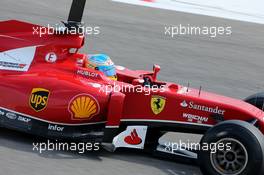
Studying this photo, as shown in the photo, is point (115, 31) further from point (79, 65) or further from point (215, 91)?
point (79, 65)

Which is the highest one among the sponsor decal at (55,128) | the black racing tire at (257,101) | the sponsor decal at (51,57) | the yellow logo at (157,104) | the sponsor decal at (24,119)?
the sponsor decal at (51,57)

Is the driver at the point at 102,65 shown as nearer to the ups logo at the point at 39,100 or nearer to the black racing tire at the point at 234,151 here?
the ups logo at the point at 39,100

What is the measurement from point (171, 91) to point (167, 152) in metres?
0.60

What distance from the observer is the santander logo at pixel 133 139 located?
6.80 metres

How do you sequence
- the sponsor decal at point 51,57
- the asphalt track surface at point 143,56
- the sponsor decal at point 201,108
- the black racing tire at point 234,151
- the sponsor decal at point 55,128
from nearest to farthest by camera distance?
the black racing tire at point 234,151 < the asphalt track surface at point 143,56 < the sponsor decal at point 201,108 < the sponsor decal at point 55,128 < the sponsor decal at point 51,57

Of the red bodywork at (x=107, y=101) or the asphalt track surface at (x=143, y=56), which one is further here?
the red bodywork at (x=107, y=101)

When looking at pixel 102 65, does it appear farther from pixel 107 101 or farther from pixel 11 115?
pixel 11 115

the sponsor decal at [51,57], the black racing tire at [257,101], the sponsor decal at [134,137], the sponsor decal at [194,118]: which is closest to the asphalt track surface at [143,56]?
the sponsor decal at [134,137]

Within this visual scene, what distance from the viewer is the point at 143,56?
10875mm

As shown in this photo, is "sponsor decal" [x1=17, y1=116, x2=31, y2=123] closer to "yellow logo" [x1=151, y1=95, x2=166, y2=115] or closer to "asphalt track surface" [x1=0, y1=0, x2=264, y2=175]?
"asphalt track surface" [x1=0, y1=0, x2=264, y2=175]

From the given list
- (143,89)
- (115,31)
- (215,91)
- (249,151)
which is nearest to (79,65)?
(143,89)

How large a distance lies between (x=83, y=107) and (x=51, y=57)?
0.72 m

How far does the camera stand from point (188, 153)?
6859mm

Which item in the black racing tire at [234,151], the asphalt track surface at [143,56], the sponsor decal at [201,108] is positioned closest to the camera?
the black racing tire at [234,151]
